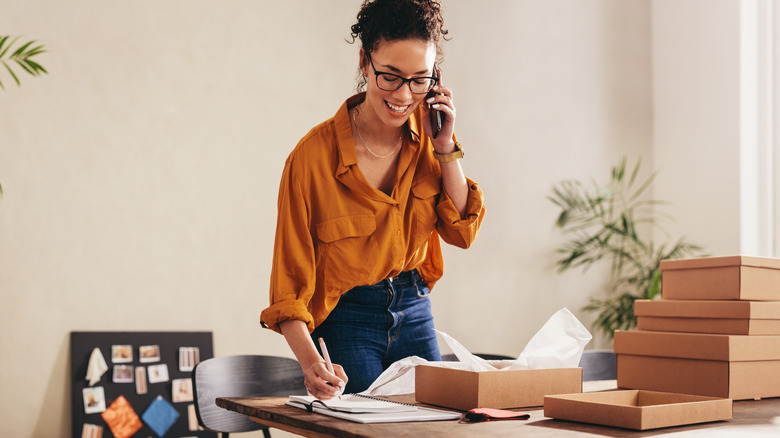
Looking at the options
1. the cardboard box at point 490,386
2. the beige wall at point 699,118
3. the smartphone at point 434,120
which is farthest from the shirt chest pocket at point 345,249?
the beige wall at point 699,118

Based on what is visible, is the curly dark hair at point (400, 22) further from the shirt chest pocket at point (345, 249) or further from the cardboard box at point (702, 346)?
the cardboard box at point (702, 346)

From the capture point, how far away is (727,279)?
5.27 feet

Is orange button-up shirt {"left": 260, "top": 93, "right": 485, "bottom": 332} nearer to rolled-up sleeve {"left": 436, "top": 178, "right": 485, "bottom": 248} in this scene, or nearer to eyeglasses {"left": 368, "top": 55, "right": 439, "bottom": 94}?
rolled-up sleeve {"left": 436, "top": 178, "right": 485, "bottom": 248}

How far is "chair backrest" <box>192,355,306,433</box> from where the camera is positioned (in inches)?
82.7

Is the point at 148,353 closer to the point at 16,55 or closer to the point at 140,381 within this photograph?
the point at 140,381

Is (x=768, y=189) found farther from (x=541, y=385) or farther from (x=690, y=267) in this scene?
(x=541, y=385)

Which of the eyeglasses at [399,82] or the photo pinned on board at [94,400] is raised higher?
the eyeglasses at [399,82]

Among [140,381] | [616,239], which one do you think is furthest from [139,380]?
[616,239]

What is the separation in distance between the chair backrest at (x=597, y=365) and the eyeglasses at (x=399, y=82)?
151 cm

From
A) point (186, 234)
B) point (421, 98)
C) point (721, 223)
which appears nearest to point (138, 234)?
point (186, 234)

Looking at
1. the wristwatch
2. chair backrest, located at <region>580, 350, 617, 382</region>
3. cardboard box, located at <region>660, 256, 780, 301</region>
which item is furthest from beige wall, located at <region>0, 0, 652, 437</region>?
cardboard box, located at <region>660, 256, 780, 301</region>

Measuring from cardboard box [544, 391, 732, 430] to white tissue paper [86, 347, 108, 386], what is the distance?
2.39 meters

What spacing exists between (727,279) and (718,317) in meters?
0.09

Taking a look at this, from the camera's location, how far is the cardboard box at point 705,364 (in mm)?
1501
